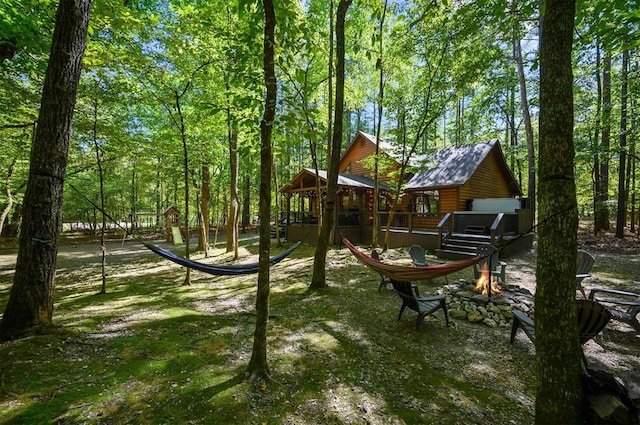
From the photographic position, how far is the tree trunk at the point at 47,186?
276 centimetres

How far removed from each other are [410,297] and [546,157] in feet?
8.32

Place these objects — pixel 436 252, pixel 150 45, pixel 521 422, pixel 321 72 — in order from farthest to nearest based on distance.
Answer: pixel 321 72 < pixel 436 252 < pixel 150 45 < pixel 521 422

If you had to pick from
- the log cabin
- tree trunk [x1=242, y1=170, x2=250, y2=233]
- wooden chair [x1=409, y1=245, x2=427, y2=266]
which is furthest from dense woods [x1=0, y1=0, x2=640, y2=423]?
tree trunk [x1=242, y1=170, x2=250, y2=233]

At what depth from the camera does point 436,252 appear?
884 centimetres

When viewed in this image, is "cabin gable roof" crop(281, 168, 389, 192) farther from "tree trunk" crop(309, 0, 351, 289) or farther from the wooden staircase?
"tree trunk" crop(309, 0, 351, 289)

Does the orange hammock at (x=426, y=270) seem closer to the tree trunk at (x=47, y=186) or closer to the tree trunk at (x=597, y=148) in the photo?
the tree trunk at (x=47, y=186)

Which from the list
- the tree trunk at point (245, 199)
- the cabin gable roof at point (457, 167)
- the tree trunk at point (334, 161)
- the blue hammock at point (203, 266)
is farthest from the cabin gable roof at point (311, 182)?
the tree trunk at point (245, 199)

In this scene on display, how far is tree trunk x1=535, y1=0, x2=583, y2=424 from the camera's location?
1692 mm

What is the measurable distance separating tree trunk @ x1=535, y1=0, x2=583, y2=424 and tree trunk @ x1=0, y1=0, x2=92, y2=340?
435cm

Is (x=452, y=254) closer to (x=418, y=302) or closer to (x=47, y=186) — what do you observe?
(x=418, y=302)

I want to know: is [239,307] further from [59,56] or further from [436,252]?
[436,252]

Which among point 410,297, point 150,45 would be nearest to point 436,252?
point 410,297

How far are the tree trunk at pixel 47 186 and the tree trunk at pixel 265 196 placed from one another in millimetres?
2214

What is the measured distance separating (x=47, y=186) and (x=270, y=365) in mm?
2983
